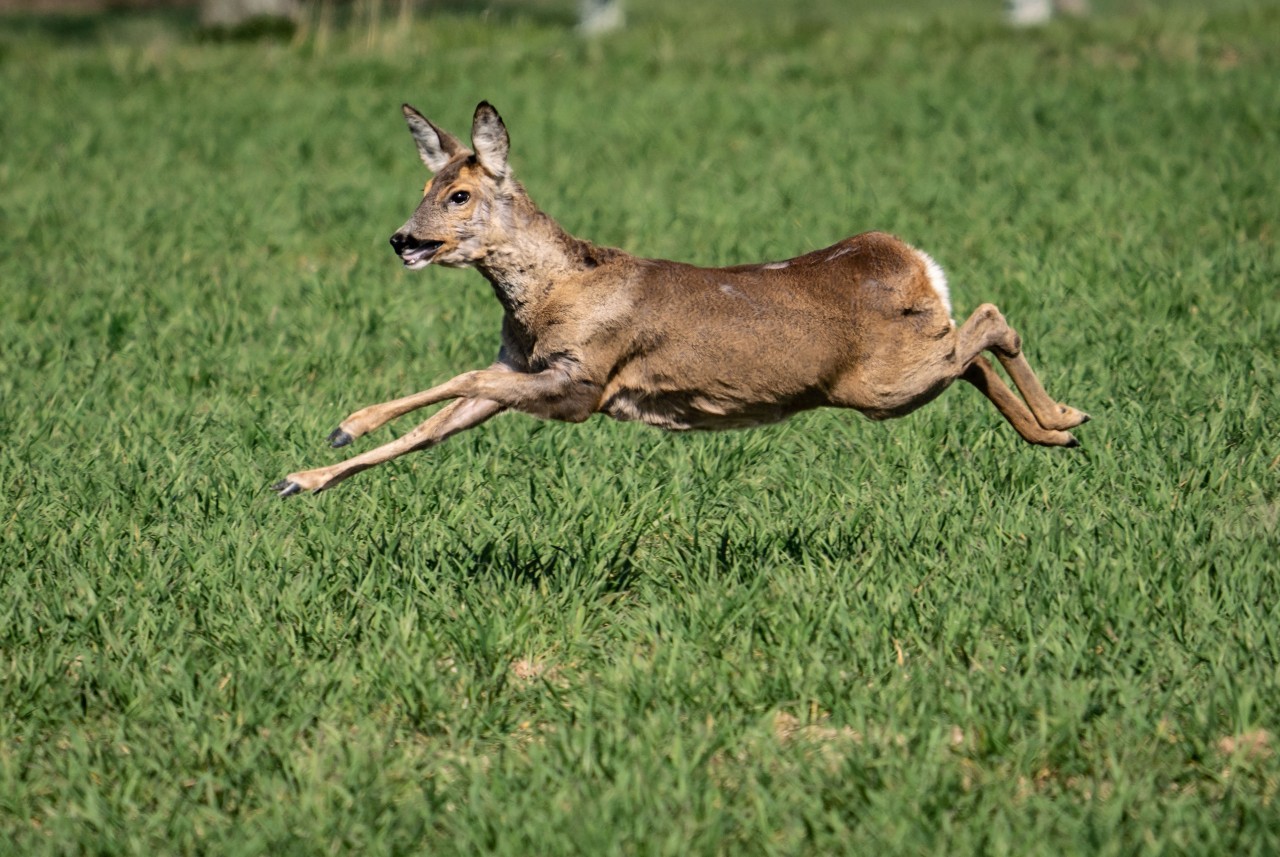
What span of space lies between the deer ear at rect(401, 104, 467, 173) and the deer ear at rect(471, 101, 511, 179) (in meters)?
0.19

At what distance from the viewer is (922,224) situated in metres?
10.9

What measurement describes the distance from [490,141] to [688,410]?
44.3 inches

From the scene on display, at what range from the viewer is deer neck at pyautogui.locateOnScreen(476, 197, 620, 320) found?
564 cm

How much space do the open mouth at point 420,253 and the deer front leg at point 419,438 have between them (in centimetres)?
48

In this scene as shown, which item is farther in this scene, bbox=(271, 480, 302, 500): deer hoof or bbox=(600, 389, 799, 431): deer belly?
bbox=(600, 389, 799, 431): deer belly

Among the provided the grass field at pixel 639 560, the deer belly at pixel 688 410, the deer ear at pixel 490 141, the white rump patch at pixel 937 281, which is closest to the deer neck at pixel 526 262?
the deer ear at pixel 490 141

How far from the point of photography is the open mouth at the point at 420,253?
18.0 feet

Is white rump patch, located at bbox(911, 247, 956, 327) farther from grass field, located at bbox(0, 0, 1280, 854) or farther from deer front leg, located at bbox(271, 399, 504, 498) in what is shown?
deer front leg, located at bbox(271, 399, 504, 498)

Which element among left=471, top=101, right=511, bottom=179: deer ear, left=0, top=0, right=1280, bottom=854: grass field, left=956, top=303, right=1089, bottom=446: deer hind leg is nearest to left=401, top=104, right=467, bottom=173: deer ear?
left=471, top=101, right=511, bottom=179: deer ear

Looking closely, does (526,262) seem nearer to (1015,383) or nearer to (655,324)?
(655,324)

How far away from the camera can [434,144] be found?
577 centimetres

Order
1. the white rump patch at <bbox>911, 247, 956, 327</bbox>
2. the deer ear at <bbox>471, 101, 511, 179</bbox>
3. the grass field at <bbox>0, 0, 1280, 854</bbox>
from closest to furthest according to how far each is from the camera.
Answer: the grass field at <bbox>0, 0, 1280, 854</bbox>, the deer ear at <bbox>471, 101, 511, 179</bbox>, the white rump patch at <bbox>911, 247, 956, 327</bbox>

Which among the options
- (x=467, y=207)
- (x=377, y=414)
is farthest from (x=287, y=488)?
(x=467, y=207)

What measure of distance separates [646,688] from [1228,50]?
13586 millimetres
